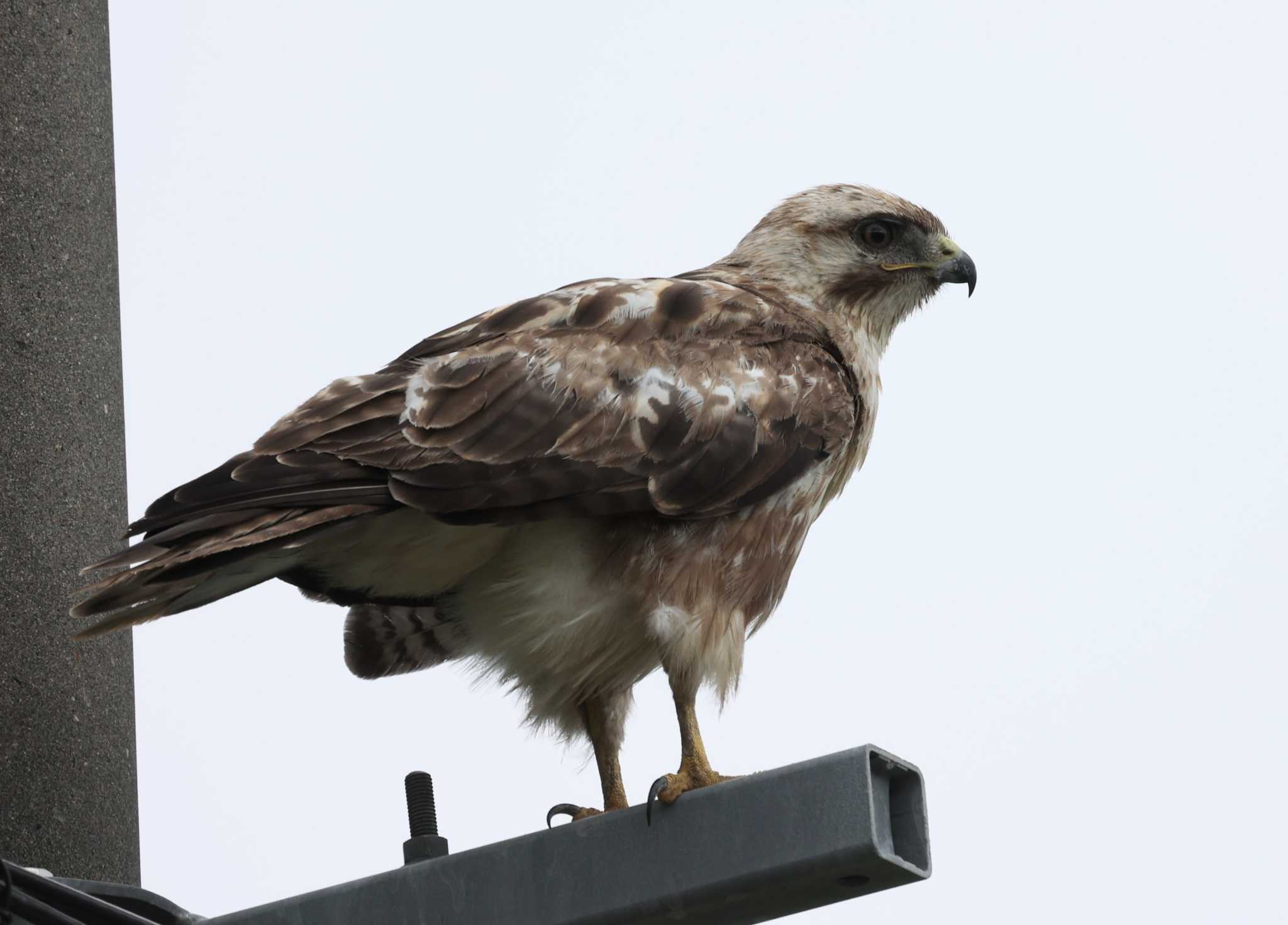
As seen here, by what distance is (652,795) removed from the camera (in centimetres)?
438

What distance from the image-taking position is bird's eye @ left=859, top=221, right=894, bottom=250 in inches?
270

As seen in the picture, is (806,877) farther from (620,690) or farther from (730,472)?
(620,690)

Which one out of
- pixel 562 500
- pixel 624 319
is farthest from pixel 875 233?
pixel 562 500

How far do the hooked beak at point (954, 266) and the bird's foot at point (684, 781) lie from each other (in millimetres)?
2372

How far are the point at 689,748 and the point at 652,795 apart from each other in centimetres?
86

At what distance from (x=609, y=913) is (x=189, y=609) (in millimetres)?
1421

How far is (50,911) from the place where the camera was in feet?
11.7

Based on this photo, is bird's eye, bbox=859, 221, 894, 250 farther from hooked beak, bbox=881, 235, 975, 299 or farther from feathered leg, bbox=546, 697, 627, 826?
feathered leg, bbox=546, 697, 627, 826

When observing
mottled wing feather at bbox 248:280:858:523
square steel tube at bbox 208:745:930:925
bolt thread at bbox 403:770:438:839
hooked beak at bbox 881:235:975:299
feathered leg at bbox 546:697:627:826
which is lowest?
square steel tube at bbox 208:745:930:925

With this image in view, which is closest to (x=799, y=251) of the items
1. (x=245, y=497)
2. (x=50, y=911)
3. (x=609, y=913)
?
(x=245, y=497)

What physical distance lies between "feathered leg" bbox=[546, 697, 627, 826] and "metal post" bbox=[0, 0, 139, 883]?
1.48 meters

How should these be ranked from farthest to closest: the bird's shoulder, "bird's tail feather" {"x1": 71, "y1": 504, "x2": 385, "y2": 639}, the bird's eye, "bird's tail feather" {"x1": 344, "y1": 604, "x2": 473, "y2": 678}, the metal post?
the bird's eye → "bird's tail feather" {"x1": 344, "y1": 604, "x2": 473, "y2": 678} → the bird's shoulder → the metal post → "bird's tail feather" {"x1": 71, "y1": 504, "x2": 385, "y2": 639}

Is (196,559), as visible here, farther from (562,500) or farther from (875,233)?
(875,233)

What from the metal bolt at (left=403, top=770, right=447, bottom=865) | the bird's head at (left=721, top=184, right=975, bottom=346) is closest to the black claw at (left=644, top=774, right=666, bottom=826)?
the metal bolt at (left=403, top=770, right=447, bottom=865)
